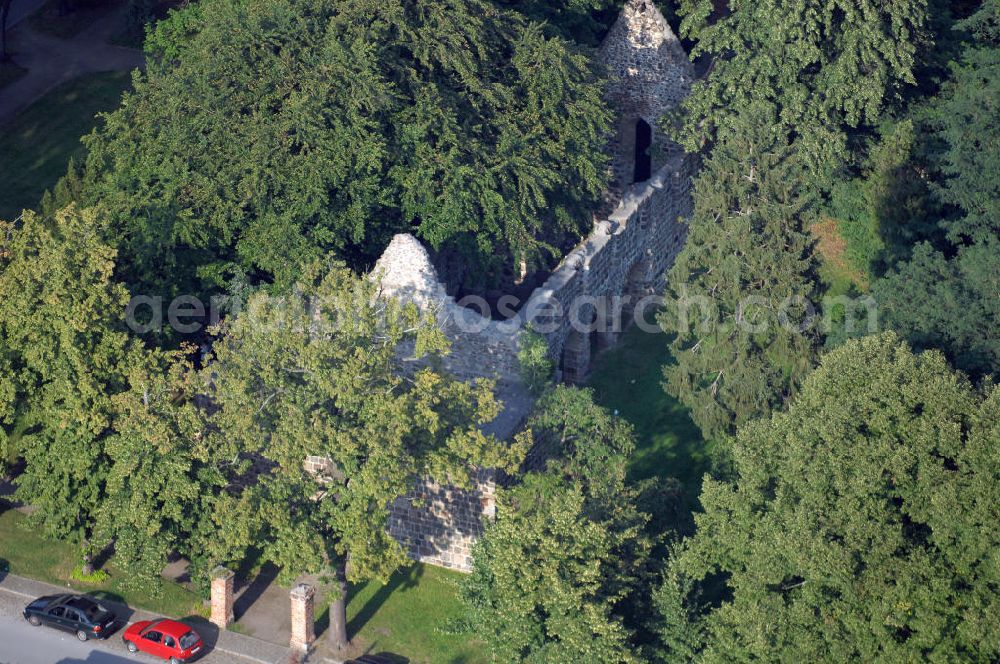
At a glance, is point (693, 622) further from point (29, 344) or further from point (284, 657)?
point (29, 344)

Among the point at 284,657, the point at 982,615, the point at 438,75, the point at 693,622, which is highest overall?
the point at 438,75

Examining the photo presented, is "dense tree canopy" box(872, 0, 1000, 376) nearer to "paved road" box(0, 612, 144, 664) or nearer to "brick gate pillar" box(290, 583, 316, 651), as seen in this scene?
"brick gate pillar" box(290, 583, 316, 651)

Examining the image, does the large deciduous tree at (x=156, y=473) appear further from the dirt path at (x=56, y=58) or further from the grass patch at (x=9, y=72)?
the grass patch at (x=9, y=72)

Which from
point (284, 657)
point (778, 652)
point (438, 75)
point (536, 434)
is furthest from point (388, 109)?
point (778, 652)

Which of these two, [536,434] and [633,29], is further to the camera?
[633,29]

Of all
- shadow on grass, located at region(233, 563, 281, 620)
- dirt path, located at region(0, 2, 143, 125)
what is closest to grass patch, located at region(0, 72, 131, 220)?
dirt path, located at region(0, 2, 143, 125)

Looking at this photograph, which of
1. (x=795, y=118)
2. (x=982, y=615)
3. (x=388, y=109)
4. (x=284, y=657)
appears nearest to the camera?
(x=982, y=615)

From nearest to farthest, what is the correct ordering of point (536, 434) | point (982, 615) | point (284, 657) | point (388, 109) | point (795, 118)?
point (982, 615) → point (284, 657) → point (536, 434) → point (388, 109) → point (795, 118)
